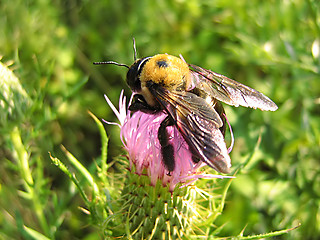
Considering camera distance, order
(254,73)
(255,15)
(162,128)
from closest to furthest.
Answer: (162,128) < (255,15) < (254,73)

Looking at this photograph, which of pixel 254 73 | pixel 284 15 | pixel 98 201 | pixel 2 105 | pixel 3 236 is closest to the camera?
pixel 98 201

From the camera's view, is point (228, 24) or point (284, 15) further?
point (228, 24)

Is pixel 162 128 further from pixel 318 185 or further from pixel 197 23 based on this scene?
pixel 197 23

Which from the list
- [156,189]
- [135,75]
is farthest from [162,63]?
[156,189]

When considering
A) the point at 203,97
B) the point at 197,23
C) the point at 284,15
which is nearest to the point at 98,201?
the point at 203,97

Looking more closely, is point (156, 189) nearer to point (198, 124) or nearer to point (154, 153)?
point (154, 153)

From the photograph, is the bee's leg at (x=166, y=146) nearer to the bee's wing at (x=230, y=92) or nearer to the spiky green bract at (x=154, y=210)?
the spiky green bract at (x=154, y=210)
